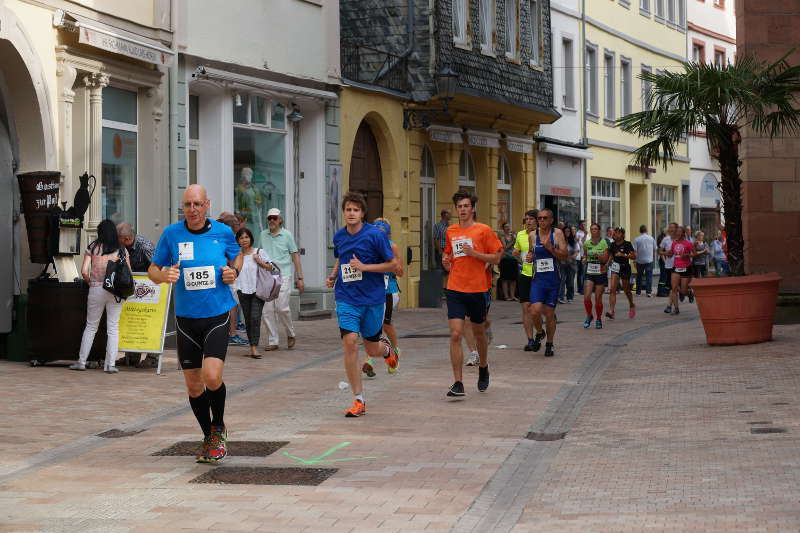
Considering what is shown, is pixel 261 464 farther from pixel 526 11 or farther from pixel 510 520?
pixel 526 11

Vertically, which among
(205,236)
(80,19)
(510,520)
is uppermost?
(80,19)

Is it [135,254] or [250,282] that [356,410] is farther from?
[250,282]

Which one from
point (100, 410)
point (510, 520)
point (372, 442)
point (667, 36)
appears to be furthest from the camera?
point (667, 36)

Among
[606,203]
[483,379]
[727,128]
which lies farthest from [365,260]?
[606,203]

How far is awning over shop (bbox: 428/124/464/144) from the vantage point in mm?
29078

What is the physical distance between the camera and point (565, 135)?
125 ft

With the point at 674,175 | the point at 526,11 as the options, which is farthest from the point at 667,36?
the point at 526,11

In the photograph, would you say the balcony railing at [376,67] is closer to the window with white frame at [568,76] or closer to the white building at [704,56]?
the window with white frame at [568,76]

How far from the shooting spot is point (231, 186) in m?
22.1

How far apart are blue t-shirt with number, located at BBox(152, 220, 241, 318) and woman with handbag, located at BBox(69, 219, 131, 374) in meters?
5.88

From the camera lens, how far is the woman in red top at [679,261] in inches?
992

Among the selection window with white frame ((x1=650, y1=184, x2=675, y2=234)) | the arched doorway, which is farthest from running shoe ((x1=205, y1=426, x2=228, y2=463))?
window with white frame ((x1=650, y1=184, x2=675, y2=234))

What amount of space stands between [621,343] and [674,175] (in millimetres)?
29442

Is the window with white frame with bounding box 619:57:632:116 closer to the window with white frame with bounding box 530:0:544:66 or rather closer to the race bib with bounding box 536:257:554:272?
the window with white frame with bounding box 530:0:544:66
